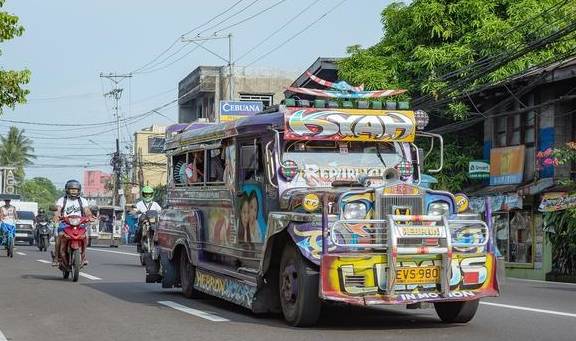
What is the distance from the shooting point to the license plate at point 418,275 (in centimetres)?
892

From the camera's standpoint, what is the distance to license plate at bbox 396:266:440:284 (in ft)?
29.3

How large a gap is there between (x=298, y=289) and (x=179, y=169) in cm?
492

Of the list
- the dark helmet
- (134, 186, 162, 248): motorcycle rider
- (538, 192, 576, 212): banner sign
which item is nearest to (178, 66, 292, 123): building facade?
(538, 192, 576, 212): banner sign

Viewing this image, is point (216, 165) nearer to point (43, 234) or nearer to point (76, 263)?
point (76, 263)

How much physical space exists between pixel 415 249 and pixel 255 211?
2.36m

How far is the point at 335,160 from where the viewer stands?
416 inches

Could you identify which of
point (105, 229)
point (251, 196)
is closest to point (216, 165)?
point (251, 196)

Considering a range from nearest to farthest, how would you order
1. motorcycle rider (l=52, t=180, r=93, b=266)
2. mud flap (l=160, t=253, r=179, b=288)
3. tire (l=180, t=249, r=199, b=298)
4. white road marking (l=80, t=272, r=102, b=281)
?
tire (l=180, t=249, r=199, b=298) → mud flap (l=160, t=253, r=179, b=288) → motorcycle rider (l=52, t=180, r=93, b=266) → white road marking (l=80, t=272, r=102, b=281)

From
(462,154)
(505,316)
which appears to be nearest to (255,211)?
(505,316)

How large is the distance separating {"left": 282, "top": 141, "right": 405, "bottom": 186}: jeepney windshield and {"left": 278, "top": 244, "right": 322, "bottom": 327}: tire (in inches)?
42.8

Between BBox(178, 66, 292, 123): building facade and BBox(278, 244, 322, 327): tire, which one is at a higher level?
BBox(178, 66, 292, 123): building facade

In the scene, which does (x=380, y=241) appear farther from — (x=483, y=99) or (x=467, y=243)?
(x=483, y=99)

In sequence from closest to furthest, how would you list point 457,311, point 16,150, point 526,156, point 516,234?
point 457,311 < point 526,156 < point 516,234 < point 16,150

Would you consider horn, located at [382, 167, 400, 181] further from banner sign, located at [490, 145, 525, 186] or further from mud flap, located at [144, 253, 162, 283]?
banner sign, located at [490, 145, 525, 186]
